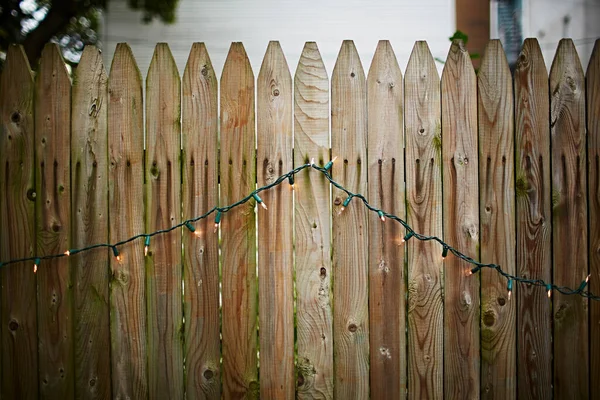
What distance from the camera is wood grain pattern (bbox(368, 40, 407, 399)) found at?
196cm

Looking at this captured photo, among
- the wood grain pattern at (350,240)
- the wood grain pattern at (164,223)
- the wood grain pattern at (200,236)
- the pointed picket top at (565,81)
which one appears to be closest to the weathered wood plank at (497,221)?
the pointed picket top at (565,81)

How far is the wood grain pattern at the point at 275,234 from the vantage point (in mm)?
1960

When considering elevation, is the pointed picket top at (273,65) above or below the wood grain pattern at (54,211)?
above

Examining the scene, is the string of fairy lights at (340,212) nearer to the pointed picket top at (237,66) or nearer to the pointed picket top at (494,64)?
the pointed picket top at (237,66)

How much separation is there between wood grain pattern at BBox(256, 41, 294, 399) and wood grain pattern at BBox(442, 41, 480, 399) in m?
0.74

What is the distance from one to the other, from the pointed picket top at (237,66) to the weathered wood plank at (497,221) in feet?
3.62

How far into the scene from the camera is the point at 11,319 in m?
1.99

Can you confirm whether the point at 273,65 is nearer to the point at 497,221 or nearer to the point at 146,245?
the point at 146,245

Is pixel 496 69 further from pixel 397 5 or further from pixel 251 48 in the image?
pixel 251 48

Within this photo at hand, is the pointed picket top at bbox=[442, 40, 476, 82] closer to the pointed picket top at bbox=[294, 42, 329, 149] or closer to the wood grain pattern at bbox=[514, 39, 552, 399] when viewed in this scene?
the wood grain pattern at bbox=[514, 39, 552, 399]

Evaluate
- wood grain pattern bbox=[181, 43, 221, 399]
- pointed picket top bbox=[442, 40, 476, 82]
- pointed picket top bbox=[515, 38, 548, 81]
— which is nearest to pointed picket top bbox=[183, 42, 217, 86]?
wood grain pattern bbox=[181, 43, 221, 399]

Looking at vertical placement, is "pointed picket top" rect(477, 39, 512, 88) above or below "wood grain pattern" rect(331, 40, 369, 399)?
above

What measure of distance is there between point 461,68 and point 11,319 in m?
2.45


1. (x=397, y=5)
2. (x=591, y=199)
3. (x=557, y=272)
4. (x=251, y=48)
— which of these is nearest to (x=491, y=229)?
(x=557, y=272)
